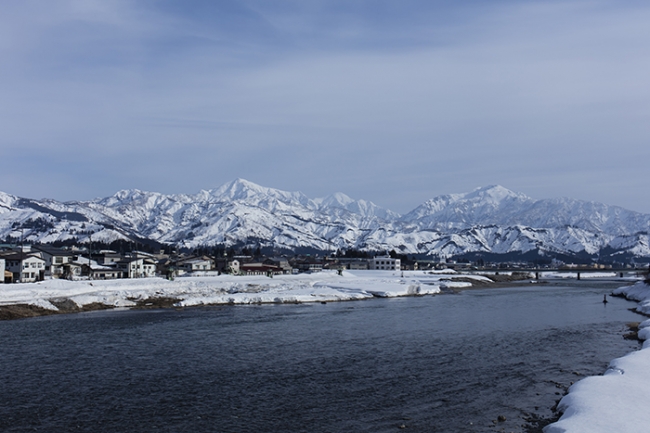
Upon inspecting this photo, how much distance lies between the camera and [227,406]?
19969mm

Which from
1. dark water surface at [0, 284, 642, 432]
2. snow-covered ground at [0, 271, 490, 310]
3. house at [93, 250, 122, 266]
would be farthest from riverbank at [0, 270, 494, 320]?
house at [93, 250, 122, 266]

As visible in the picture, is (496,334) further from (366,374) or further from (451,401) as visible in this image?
(451,401)

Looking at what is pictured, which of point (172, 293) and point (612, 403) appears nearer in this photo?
point (612, 403)

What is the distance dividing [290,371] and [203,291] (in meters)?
45.4

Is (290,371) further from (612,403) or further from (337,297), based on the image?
(337,297)

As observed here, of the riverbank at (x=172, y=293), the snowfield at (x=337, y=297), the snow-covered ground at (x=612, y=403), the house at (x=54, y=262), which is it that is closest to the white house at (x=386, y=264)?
the snowfield at (x=337, y=297)

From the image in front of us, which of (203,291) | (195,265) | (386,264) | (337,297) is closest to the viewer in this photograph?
(203,291)

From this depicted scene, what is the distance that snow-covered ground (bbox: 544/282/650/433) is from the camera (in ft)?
51.1

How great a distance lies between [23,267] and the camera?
74500 mm

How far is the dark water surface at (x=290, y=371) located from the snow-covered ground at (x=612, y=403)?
4.47 ft

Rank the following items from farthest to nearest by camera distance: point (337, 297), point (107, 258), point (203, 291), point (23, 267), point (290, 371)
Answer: point (107, 258) < point (23, 267) < point (337, 297) < point (203, 291) < point (290, 371)

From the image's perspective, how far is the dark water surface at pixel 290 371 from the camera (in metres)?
18.4

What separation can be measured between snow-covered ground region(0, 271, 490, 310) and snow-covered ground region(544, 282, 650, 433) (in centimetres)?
4628

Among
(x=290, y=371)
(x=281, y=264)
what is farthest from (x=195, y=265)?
(x=290, y=371)
